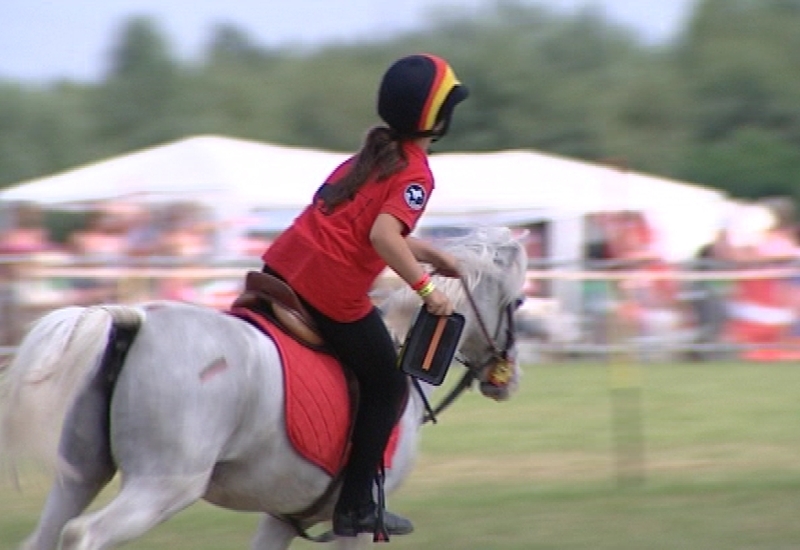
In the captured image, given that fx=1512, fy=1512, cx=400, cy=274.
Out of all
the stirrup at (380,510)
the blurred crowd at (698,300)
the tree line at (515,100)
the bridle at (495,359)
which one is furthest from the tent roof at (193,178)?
the tree line at (515,100)

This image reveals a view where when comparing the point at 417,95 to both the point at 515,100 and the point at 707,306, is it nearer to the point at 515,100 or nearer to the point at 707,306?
the point at 707,306

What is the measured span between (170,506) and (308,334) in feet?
2.71

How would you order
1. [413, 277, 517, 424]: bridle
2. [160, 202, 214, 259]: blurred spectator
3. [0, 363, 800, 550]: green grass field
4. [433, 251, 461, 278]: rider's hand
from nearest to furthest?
[433, 251, 461, 278]: rider's hand, [413, 277, 517, 424]: bridle, [0, 363, 800, 550]: green grass field, [160, 202, 214, 259]: blurred spectator

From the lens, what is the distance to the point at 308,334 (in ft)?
17.6

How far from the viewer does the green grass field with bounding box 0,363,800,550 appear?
23.4 ft

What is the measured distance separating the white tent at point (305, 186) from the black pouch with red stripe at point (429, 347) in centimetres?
1026

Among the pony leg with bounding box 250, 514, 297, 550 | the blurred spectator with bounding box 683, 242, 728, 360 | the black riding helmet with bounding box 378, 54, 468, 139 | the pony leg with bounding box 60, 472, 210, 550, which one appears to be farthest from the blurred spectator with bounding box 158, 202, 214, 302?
the pony leg with bounding box 60, 472, 210, 550

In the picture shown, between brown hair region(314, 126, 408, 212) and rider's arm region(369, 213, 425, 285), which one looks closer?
rider's arm region(369, 213, 425, 285)

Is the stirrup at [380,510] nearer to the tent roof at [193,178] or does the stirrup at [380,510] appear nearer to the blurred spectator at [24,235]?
the blurred spectator at [24,235]

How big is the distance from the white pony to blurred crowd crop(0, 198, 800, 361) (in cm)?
780

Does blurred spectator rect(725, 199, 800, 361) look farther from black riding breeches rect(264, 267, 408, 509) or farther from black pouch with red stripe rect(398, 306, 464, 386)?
black riding breeches rect(264, 267, 408, 509)

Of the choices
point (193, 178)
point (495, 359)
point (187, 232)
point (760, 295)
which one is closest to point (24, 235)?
point (187, 232)

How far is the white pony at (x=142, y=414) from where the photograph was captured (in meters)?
4.76

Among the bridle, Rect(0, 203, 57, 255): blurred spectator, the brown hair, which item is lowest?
Rect(0, 203, 57, 255): blurred spectator
